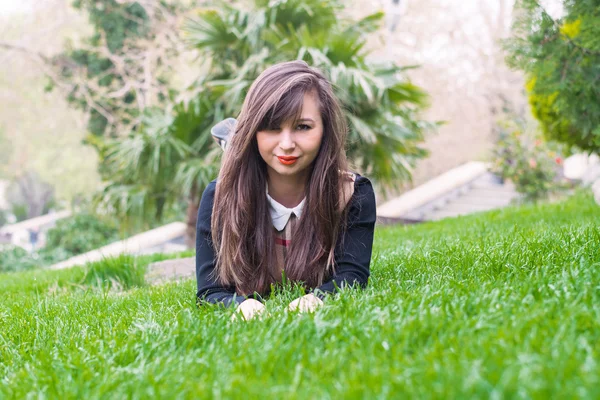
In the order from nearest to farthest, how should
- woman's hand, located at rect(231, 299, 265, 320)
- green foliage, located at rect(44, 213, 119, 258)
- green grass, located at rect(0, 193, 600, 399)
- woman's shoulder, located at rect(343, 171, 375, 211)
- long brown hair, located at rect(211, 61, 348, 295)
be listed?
green grass, located at rect(0, 193, 600, 399) < woman's hand, located at rect(231, 299, 265, 320) < long brown hair, located at rect(211, 61, 348, 295) < woman's shoulder, located at rect(343, 171, 375, 211) < green foliage, located at rect(44, 213, 119, 258)

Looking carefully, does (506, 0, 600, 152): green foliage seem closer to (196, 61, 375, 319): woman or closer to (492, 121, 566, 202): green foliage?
(196, 61, 375, 319): woman

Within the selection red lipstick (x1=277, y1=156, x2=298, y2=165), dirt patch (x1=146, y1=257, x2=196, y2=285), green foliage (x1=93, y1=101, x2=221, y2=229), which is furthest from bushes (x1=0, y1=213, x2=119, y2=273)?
red lipstick (x1=277, y1=156, x2=298, y2=165)

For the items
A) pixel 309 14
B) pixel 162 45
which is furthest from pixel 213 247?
pixel 162 45

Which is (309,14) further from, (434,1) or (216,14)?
(434,1)

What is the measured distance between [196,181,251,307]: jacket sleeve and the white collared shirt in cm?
29

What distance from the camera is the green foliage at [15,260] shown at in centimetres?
1106

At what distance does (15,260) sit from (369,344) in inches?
449

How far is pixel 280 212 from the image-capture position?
9.22ft

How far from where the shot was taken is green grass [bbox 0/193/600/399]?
124cm

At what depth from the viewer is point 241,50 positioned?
→ 27.6 ft

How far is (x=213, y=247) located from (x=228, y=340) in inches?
42.0

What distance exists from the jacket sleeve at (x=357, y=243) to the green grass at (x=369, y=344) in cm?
10

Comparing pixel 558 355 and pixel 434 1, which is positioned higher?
pixel 434 1

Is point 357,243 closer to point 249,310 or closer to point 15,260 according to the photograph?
point 249,310
